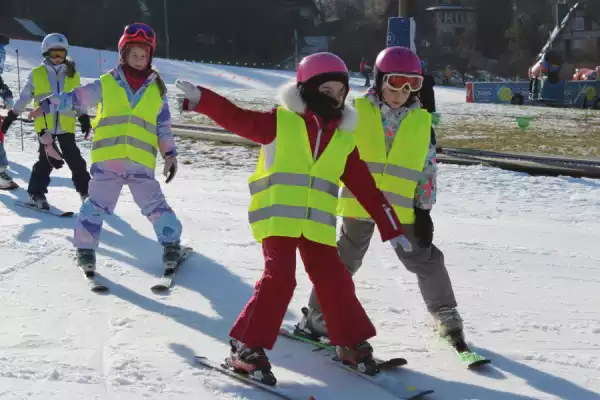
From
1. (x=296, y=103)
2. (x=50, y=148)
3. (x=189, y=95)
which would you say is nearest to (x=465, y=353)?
(x=296, y=103)

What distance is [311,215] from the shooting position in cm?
369

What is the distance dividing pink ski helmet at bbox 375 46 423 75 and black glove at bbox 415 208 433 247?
2.45 ft

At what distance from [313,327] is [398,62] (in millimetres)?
1496

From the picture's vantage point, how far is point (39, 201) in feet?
24.0

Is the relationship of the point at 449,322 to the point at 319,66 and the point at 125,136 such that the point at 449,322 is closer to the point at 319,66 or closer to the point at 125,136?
the point at 319,66

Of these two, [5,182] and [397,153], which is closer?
[397,153]

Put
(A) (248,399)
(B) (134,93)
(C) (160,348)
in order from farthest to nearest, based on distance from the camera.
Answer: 1. (B) (134,93)
2. (C) (160,348)
3. (A) (248,399)

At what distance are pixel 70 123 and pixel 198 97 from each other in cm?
417

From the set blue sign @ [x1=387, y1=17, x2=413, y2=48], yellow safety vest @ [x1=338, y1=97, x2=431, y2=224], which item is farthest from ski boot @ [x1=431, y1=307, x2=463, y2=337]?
blue sign @ [x1=387, y1=17, x2=413, y2=48]

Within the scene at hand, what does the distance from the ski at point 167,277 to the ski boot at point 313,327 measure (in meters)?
1.17

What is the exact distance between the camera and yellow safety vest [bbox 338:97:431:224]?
4.08 m

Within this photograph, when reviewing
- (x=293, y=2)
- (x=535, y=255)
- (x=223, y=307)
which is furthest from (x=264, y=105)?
(x=293, y=2)

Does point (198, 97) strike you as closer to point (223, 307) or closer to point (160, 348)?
point (160, 348)

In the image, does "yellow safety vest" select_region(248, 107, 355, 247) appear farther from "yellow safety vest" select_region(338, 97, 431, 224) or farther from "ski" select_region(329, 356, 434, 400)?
"ski" select_region(329, 356, 434, 400)
